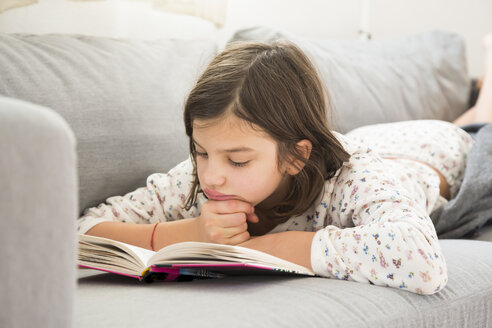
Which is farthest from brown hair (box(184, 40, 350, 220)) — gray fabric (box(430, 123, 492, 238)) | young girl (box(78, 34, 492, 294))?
gray fabric (box(430, 123, 492, 238))

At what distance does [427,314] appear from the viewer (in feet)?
2.80

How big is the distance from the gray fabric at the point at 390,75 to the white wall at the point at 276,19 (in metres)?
0.27

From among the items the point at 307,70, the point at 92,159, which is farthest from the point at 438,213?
the point at 92,159

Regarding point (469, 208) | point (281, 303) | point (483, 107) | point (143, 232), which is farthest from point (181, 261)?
point (483, 107)

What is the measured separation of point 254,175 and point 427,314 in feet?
1.30

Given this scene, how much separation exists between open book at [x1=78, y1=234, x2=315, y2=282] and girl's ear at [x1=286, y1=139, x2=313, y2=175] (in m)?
0.26

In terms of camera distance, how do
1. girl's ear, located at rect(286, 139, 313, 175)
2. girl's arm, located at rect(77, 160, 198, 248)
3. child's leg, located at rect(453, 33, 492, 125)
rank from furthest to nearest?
child's leg, located at rect(453, 33, 492, 125) → girl's arm, located at rect(77, 160, 198, 248) → girl's ear, located at rect(286, 139, 313, 175)

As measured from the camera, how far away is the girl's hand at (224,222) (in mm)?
1047

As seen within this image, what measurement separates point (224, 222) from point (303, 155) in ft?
0.72

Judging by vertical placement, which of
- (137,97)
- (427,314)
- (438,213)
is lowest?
(438,213)

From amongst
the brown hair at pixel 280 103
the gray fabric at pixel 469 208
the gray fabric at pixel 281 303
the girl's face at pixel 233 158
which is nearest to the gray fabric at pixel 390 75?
the gray fabric at pixel 469 208

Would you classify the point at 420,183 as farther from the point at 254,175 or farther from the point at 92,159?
the point at 92,159

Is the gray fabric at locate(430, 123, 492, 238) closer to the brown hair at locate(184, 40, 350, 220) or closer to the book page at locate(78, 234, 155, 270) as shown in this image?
the brown hair at locate(184, 40, 350, 220)

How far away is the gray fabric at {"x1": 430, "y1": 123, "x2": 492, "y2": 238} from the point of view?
57.4 inches
